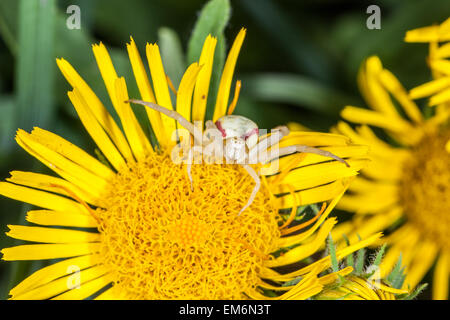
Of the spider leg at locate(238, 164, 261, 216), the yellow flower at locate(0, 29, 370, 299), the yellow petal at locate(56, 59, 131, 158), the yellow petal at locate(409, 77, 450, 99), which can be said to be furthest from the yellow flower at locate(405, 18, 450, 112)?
the yellow petal at locate(56, 59, 131, 158)

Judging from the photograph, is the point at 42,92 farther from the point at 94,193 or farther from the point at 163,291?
the point at 163,291

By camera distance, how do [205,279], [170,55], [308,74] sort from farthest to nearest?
[308,74] → [170,55] → [205,279]

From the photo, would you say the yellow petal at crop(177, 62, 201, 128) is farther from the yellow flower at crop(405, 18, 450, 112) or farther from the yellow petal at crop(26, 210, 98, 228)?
the yellow flower at crop(405, 18, 450, 112)

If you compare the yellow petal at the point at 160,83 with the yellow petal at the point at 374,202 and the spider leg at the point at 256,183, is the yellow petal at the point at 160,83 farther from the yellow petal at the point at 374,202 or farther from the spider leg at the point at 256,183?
the yellow petal at the point at 374,202

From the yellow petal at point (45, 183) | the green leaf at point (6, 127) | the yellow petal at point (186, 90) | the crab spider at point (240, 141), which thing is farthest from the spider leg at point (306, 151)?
the green leaf at point (6, 127)

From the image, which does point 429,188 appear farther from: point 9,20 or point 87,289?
point 9,20

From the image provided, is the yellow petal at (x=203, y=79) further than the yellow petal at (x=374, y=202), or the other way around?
the yellow petal at (x=374, y=202)
